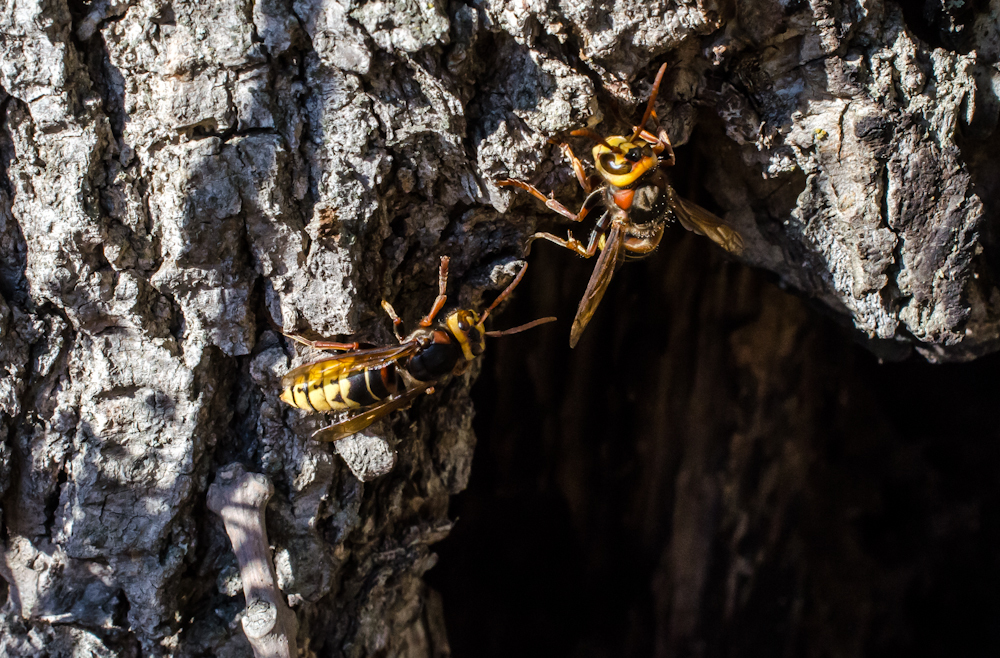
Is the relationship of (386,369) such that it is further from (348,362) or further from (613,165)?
(613,165)

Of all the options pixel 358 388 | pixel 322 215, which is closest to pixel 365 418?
pixel 358 388

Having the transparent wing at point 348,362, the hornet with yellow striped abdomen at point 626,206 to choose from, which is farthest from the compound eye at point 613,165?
the transparent wing at point 348,362

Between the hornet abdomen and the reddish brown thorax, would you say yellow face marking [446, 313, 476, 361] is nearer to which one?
the hornet abdomen

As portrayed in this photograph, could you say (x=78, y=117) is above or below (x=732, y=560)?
above

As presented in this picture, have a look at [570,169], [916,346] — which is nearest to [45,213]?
[570,169]

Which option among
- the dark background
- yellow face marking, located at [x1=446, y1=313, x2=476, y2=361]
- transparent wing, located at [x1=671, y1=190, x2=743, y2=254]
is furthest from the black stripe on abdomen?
transparent wing, located at [x1=671, y1=190, x2=743, y2=254]

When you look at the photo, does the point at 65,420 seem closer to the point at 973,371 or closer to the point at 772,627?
the point at 772,627
